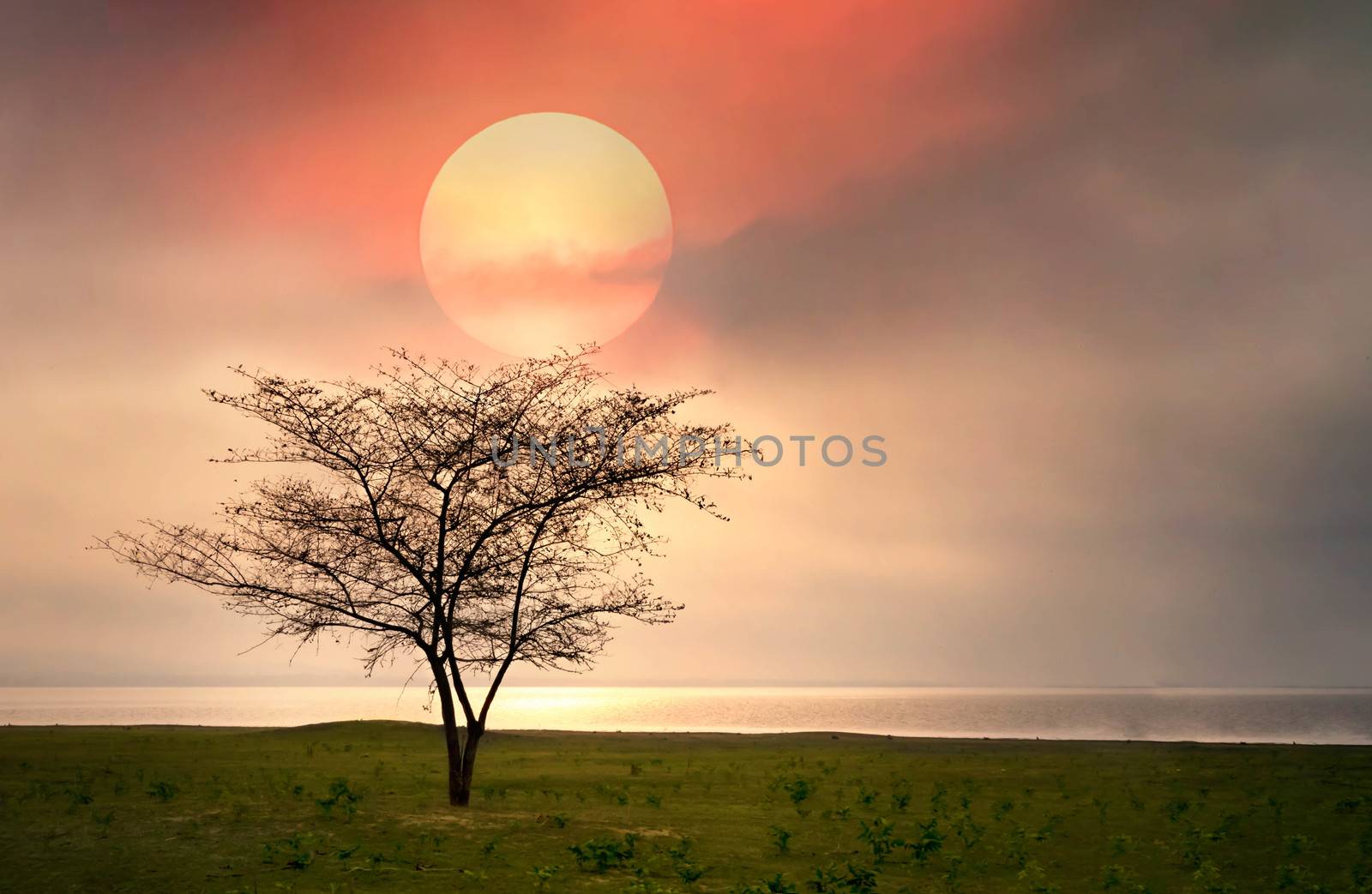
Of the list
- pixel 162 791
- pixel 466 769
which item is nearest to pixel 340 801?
pixel 466 769

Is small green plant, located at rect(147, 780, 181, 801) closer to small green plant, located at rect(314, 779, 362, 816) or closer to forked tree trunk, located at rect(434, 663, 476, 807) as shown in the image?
small green plant, located at rect(314, 779, 362, 816)

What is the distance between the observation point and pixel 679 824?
81.8 feet

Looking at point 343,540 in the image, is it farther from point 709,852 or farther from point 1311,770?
point 1311,770

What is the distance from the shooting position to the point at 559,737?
57562 millimetres

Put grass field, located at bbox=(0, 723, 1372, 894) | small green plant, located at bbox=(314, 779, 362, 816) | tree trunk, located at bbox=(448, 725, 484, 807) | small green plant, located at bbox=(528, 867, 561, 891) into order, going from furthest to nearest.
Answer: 1. tree trunk, located at bbox=(448, 725, 484, 807)
2. small green plant, located at bbox=(314, 779, 362, 816)
3. grass field, located at bbox=(0, 723, 1372, 894)
4. small green plant, located at bbox=(528, 867, 561, 891)

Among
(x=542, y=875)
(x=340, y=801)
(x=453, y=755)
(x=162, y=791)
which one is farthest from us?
(x=453, y=755)

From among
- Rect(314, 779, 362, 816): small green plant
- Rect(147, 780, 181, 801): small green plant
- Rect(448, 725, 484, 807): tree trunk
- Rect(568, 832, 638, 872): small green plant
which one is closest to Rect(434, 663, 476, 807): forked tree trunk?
Rect(448, 725, 484, 807): tree trunk

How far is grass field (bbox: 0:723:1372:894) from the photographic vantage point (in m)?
18.7

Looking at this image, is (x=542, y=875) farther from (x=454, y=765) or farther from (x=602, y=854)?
(x=454, y=765)

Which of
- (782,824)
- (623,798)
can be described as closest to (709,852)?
(782,824)

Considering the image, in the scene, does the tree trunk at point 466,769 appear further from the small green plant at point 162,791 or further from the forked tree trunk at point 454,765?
the small green plant at point 162,791

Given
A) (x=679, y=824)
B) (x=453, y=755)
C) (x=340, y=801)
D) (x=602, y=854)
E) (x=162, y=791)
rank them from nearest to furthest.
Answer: (x=602, y=854) < (x=162, y=791) < (x=340, y=801) < (x=679, y=824) < (x=453, y=755)

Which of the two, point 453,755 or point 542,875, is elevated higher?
point 453,755

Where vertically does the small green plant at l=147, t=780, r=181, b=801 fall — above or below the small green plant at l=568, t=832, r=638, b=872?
above
